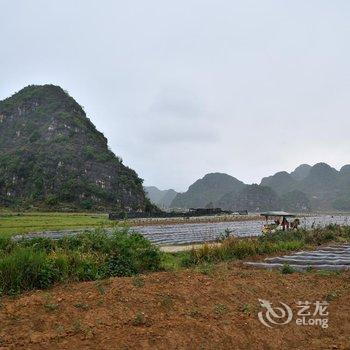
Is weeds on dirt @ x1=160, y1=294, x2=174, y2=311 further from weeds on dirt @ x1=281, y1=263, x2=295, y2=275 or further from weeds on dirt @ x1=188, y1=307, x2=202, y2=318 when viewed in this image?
weeds on dirt @ x1=281, y1=263, x2=295, y2=275

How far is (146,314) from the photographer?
6855 mm

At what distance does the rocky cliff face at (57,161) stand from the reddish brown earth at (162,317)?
63738mm

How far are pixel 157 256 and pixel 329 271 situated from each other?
4.58 m

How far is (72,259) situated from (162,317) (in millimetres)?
3206

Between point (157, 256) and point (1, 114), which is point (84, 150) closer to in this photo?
point (1, 114)

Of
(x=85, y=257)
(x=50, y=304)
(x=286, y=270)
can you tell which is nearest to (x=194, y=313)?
(x=50, y=304)

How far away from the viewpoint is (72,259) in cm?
922

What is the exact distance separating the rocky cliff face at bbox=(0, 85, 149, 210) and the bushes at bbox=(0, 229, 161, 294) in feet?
199

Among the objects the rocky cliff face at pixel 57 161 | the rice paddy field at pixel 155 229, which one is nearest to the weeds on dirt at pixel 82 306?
the rice paddy field at pixel 155 229

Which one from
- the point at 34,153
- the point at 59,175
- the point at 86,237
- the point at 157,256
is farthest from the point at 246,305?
the point at 34,153

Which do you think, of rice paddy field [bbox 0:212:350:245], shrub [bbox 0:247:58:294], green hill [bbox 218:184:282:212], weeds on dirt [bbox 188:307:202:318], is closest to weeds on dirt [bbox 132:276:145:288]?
weeds on dirt [bbox 188:307:202:318]

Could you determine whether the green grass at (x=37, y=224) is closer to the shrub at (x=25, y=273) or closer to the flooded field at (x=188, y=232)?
the flooded field at (x=188, y=232)

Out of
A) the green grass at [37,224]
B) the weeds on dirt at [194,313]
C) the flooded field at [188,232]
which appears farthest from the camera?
the green grass at [37,224]

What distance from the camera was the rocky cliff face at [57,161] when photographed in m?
79.8
